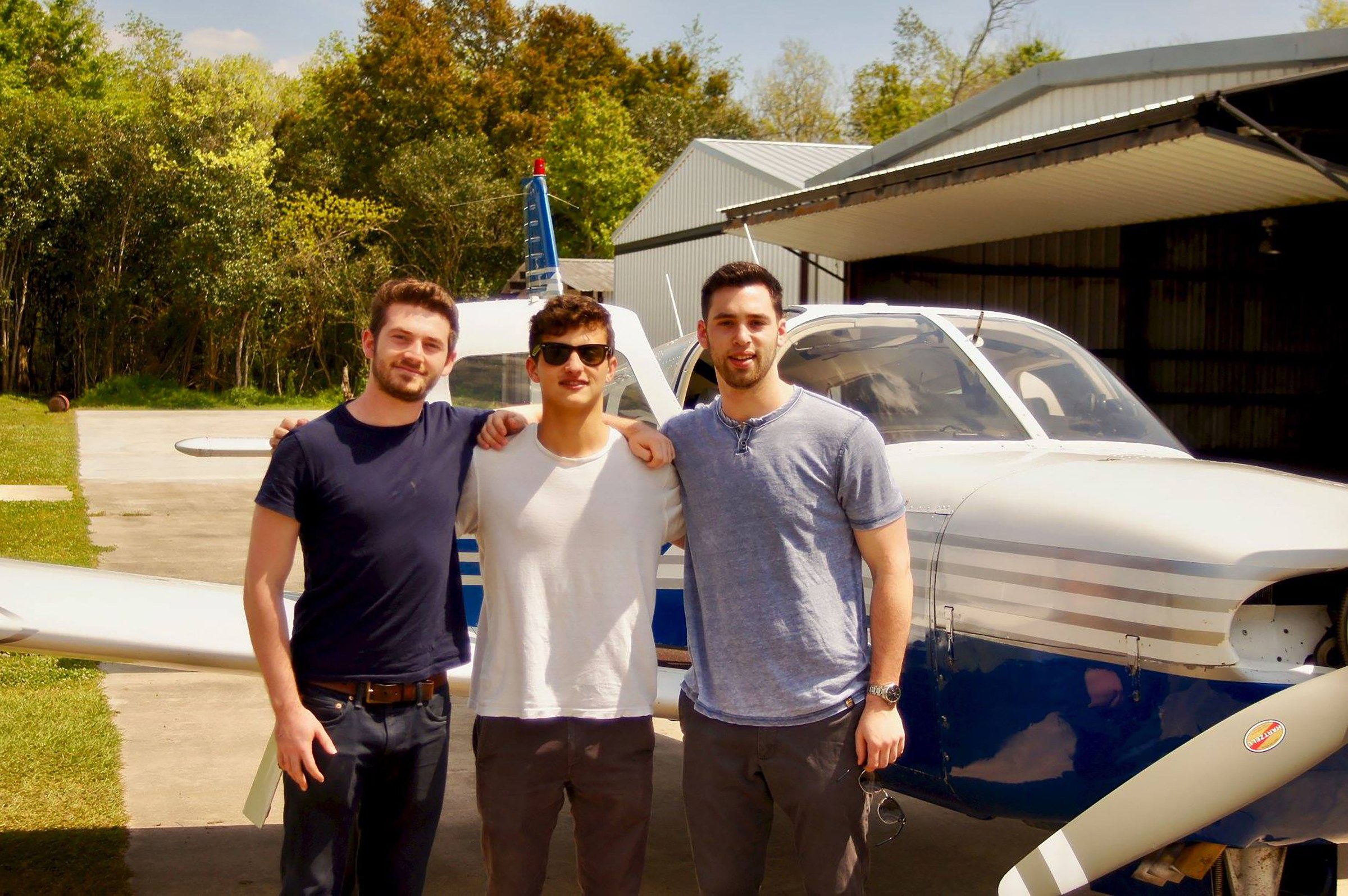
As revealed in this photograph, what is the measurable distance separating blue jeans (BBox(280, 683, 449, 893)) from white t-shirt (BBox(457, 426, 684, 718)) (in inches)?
7.0

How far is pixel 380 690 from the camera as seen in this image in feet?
8.80

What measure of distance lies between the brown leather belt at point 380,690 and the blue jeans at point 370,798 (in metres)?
0.01

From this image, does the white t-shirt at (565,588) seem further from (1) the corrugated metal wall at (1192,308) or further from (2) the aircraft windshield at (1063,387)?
(1) the corrugated metal wall at (1192,308)

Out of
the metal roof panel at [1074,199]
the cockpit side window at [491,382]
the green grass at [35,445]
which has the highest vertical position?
the metal roof panel at [1074,199]

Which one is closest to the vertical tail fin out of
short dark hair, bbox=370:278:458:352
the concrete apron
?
the concrete apron

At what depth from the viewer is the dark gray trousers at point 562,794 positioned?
2672 millimetres

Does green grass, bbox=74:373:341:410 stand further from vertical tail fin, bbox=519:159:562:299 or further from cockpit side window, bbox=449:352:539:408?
cockpit side window, bbox=449:352:539:408

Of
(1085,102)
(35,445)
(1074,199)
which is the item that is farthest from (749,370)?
(35,445)

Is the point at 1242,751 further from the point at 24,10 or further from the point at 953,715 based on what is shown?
the point at 24,10

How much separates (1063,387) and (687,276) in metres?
19.0

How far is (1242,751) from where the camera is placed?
2705 millimetres

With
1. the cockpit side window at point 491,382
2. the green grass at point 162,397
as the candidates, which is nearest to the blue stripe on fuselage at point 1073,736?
the cockpit side window at point 491,382

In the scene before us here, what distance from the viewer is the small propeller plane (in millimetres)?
2773

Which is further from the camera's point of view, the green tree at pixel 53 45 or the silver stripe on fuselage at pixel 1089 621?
the green tree at pixel 53 45
